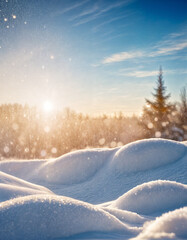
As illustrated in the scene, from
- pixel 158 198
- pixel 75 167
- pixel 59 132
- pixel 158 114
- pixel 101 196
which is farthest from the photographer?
pixel 158 114

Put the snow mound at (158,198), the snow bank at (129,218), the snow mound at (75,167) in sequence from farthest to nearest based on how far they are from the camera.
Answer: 1. the snow mound at (75,167)
2. the snow mound at (158,198)
3. the snow bank at (129,218)

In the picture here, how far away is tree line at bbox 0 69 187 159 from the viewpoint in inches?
263

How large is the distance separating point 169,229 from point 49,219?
0.48m

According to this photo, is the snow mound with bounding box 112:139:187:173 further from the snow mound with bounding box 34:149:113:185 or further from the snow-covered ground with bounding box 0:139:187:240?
the snow mound with bounding box 34:149:113:185

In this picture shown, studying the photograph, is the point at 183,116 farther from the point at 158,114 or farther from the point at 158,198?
the point at 158,198

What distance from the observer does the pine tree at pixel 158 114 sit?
1191 cm

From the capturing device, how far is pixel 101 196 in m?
2.41

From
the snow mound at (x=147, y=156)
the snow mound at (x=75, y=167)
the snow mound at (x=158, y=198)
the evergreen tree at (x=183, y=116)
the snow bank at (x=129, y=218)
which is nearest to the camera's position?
the snow bank at (x=129, y=218)

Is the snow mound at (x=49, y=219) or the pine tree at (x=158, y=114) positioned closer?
the snow mound at (x=49, y=219)

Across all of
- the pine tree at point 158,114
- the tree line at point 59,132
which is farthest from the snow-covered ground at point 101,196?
the pine tree at point 158,114

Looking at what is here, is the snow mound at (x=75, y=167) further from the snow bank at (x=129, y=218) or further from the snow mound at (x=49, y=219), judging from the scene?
the snow mound at (x=49, y=219)

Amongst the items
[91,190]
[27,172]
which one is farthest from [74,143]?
[91,190]

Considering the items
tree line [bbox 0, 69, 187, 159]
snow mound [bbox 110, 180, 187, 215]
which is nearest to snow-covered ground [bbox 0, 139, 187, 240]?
snow mound [bbox 110, 180, 187, 215]

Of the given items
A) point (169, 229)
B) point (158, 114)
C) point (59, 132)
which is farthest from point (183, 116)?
point (169, 229)
